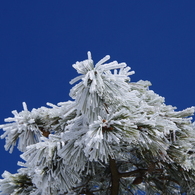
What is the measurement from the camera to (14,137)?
4109mm

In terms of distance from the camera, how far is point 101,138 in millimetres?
2838

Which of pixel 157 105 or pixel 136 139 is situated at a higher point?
pixel 157 105

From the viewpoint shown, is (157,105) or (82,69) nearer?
(82,69)

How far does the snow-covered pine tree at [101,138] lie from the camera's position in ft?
9.86

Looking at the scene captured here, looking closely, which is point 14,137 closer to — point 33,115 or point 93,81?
point 33,115

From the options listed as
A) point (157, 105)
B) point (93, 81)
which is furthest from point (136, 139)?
point (157, 105)

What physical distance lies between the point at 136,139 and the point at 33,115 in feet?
5.04

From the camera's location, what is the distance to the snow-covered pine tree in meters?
3.01

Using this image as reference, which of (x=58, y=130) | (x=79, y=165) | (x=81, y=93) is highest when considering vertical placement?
(x=58, y=130)

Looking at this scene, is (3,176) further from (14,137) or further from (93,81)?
(93,81)

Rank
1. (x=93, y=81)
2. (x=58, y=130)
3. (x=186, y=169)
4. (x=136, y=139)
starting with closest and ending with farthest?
(x=93, y=81), (x=136, y=139), (x=186, y=169), (x=58, y=130)

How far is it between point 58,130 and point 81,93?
4.84 feet

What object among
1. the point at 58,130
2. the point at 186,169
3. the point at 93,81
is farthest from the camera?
the point at 58,130

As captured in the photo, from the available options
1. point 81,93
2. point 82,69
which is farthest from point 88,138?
point 82,69
